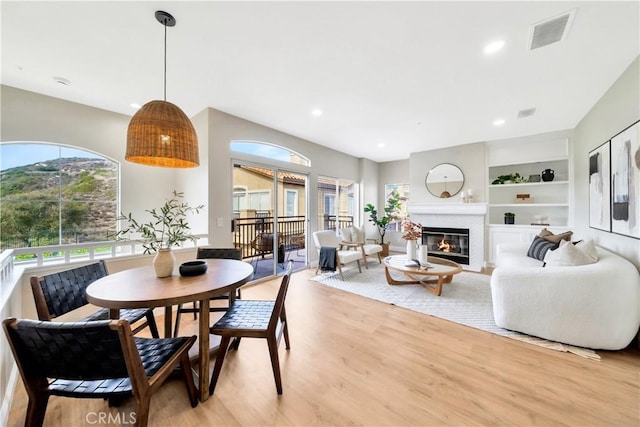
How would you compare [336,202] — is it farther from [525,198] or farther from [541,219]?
[541,219]

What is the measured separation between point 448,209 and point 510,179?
4.52 feet

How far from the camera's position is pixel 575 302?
6.97 feet

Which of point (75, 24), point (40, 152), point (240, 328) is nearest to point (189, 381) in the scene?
point (240, 328)

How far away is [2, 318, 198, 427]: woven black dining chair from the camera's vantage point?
37.8 inches

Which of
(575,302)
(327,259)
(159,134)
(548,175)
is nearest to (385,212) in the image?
(327,259)

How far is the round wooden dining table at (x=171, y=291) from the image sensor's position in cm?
135

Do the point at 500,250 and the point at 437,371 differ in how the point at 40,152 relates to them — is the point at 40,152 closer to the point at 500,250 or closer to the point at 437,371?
the point at 437,371

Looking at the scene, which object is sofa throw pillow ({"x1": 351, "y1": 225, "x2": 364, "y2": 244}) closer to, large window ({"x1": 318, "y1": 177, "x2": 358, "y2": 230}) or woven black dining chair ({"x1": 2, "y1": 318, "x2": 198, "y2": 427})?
large window ({"x1": 318, "y1": 177, "x2": 358, "y2": 230})

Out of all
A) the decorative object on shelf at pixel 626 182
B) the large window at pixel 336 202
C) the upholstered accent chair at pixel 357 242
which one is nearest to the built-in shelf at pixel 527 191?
the decorative object on shelf at pixel 626 182

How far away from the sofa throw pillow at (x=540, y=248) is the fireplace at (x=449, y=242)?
1505 millimetres

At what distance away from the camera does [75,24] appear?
73.0 inches

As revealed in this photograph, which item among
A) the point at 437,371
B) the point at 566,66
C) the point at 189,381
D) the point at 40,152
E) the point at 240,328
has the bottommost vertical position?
the point at 437,371

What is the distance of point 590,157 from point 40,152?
7454 millimetres

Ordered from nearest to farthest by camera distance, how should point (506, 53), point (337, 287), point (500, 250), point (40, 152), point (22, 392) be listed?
1. point (22, 392)
2. point (506, 53)
3. point (40, 152)
4. point (337, 287)
5. point (500, 250)
